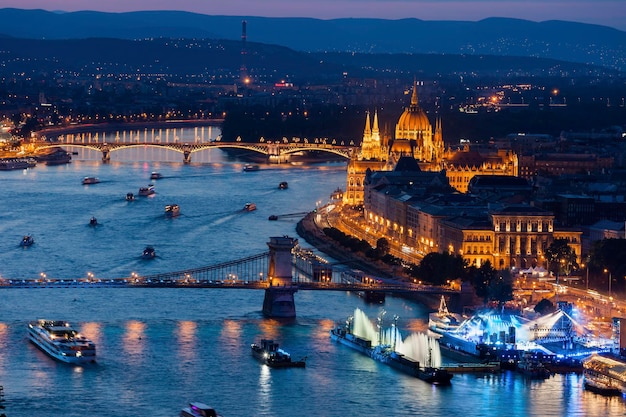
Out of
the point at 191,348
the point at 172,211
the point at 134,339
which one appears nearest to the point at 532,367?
the point at 191,348

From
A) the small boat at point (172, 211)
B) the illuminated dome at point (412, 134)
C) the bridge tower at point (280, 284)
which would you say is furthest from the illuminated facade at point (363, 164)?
the bridge tower at point (280, 284)

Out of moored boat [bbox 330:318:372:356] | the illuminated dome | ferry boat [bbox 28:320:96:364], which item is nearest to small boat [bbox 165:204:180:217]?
the illuminated dome

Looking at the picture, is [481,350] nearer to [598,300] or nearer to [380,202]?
[598,300]

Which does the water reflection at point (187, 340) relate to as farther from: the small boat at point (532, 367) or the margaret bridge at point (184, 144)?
the margaret bridge at point (184, 144)

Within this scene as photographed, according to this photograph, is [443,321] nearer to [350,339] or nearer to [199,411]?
[350,339]

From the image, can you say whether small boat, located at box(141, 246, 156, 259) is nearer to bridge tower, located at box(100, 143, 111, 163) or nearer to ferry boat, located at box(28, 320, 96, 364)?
ferry boat, located at box(28, 320, 96, 364)

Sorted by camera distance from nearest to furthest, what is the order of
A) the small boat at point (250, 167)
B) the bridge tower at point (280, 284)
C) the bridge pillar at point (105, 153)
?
1. the bridge tower at point (280, 284)
2. the small boat at point (250, 167)
3. the bridge pillar at point (105, 153)
